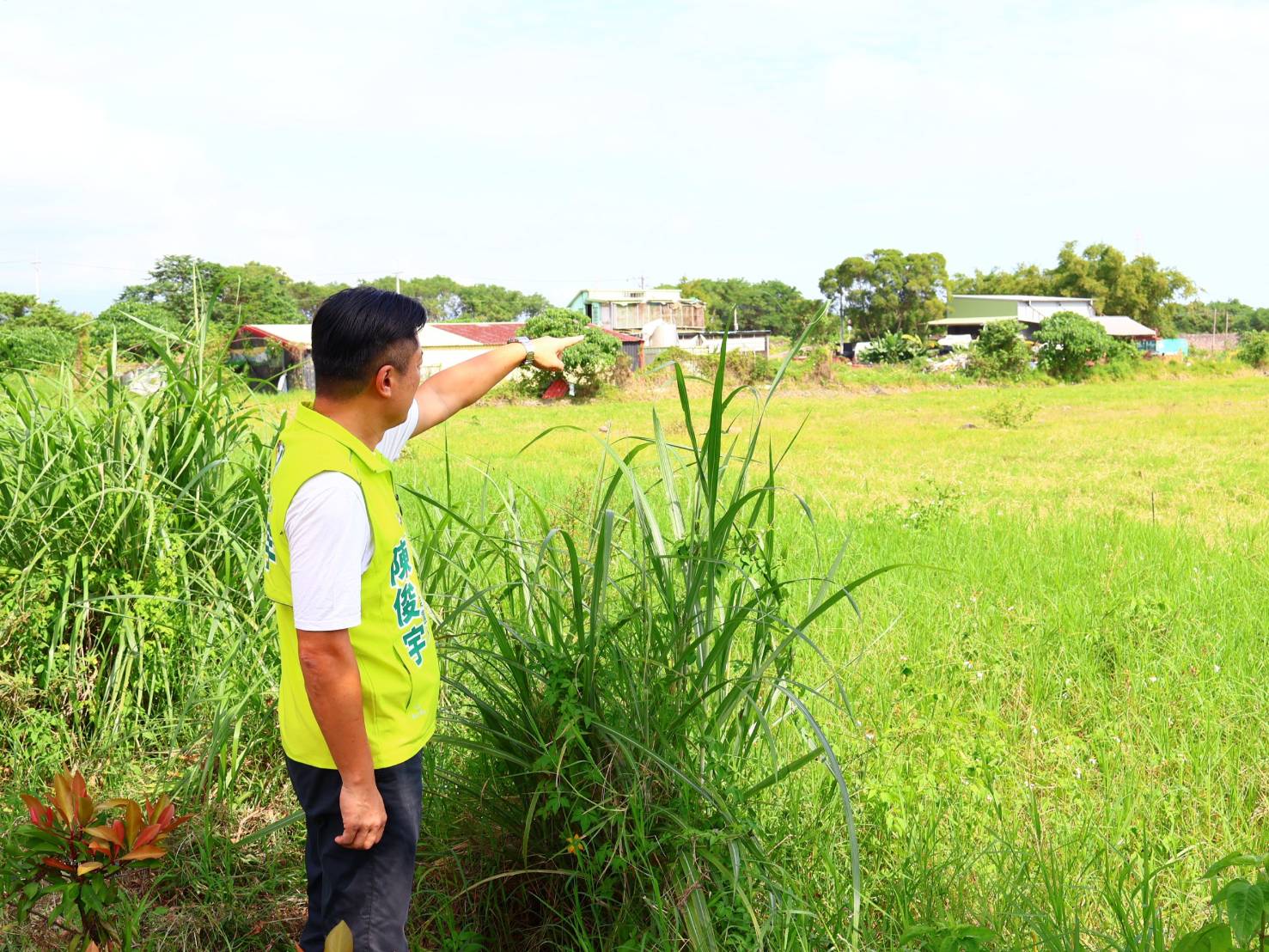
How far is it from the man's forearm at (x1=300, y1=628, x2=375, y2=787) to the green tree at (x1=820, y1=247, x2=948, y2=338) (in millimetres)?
53158

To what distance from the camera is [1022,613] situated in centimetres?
425

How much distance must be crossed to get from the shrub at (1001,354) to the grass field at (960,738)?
21711 mm

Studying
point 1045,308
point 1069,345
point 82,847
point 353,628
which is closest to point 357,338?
point 353,628

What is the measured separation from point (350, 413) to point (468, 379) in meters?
0.58

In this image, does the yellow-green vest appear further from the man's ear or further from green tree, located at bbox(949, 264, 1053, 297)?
green tree, located at bbox(949, 264, 1053, 297)

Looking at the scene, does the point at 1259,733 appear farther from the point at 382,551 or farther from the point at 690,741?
the point at 382,551

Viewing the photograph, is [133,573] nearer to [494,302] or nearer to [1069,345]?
[1069,345]

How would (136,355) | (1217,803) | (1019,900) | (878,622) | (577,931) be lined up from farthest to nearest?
(878,622) → (136,355) → (1217,803) → (1019,900) → (577,931)

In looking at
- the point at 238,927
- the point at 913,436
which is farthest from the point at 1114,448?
the point at 238,927

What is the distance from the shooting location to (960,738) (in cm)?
304

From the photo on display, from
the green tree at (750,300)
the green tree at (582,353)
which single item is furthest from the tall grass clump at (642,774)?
the green tree at (750,300)

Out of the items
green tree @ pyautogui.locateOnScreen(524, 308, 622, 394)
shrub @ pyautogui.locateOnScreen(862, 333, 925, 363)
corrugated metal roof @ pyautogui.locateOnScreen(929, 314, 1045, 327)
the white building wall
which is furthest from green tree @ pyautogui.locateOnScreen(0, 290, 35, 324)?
the white building wall

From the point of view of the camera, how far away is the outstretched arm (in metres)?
2.07

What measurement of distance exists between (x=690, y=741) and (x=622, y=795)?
16 centimetres
